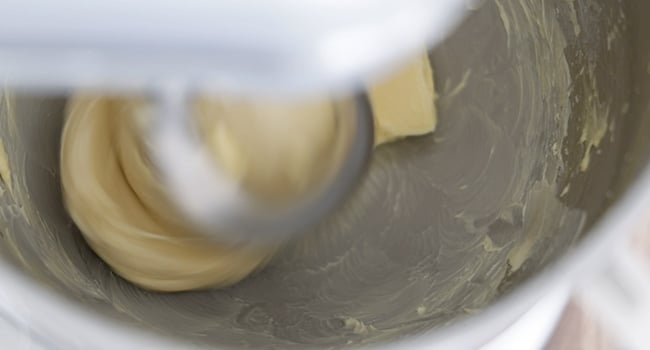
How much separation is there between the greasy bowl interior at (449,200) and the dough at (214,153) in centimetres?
2

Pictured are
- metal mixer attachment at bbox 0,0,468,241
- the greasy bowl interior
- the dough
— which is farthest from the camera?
the dough

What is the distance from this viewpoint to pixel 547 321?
24.5 inches

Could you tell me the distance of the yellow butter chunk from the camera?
797mm

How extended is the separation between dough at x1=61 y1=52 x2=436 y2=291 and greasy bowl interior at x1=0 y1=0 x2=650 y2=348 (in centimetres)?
2

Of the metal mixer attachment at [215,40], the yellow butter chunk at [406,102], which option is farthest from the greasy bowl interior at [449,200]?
the metal mixer attachment at [215,40]

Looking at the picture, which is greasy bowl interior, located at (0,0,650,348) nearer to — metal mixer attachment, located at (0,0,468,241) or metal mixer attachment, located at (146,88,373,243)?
metal mixer attachment, located at (146,88,373,243)

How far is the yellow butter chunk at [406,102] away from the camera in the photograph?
80cm

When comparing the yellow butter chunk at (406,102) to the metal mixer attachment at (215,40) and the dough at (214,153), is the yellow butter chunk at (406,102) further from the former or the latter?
the metal mixer attachment at (215,40)

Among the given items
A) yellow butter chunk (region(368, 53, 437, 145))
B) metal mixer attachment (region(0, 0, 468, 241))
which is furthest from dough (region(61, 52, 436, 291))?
metal mixer attachment (region(0, 0, 468, 241))

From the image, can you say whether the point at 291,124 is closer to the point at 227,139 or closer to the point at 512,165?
the point at 227,139

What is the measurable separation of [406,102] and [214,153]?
0.64 feet


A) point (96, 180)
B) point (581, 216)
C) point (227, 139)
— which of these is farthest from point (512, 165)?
point (96, 180)

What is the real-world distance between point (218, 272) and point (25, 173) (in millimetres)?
185

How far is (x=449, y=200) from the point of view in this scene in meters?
0.75
